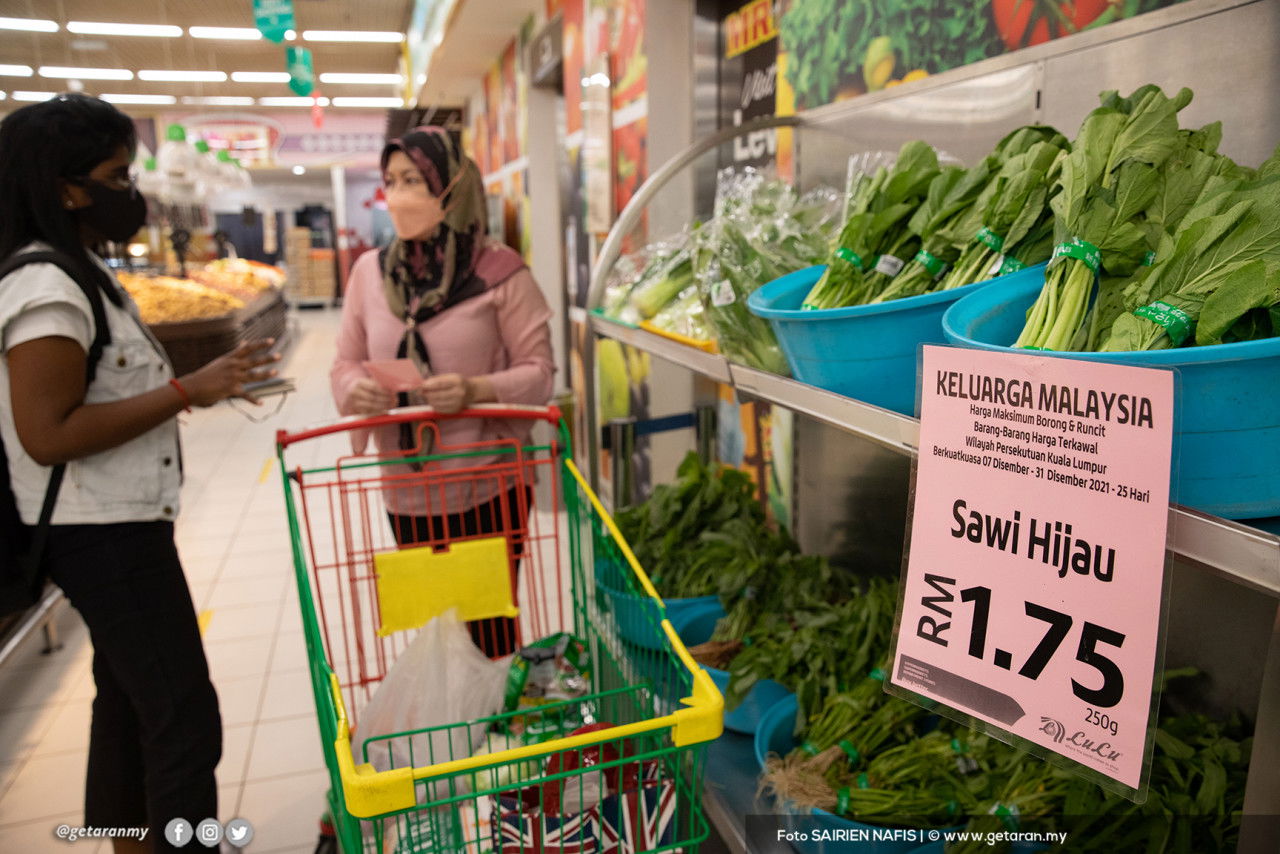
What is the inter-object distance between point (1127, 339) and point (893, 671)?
0.37 m

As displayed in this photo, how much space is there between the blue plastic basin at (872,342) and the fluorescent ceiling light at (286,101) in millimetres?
18609

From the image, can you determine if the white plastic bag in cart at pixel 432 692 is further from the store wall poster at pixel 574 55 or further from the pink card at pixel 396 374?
the store wall poster at pixel 574 55

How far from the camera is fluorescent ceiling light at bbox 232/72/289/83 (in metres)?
14.8

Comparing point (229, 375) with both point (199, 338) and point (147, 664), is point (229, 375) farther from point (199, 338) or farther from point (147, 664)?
point (199, 338)

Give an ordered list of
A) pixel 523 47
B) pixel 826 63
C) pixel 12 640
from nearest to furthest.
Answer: pixel 826 63, pixel 12 640, pixel 523 47

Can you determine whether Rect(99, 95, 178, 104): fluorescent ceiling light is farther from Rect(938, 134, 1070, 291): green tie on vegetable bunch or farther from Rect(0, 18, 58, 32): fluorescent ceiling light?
Rect(938, 134, 1070, 291): green tie on vegetable bunch

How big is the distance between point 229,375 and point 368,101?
18.0 m

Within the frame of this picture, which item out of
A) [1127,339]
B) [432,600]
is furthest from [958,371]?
[432,600]

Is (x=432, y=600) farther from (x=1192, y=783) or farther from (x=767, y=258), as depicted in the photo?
(x=1192, y=783)

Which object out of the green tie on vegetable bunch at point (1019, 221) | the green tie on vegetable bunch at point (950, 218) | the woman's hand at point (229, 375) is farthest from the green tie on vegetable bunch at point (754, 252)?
the woman's hand at point (229, 375)

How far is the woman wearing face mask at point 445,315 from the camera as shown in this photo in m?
2.27

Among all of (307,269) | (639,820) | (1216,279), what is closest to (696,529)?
(639,820)

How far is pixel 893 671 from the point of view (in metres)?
0.83

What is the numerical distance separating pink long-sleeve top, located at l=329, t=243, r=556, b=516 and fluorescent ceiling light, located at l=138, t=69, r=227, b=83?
48.7ft
